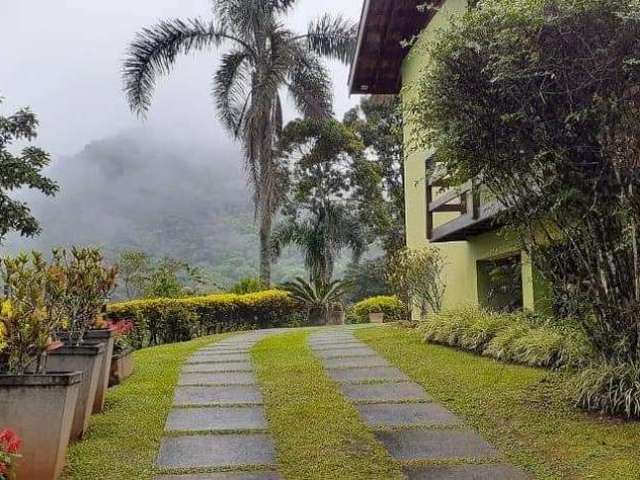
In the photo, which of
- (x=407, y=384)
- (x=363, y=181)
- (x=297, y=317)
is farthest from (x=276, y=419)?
(x=363, y=181)

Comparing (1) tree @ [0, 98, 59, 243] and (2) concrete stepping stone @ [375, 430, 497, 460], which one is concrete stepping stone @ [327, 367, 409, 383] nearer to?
(2) concrete stepping stone @ [375, 430, 497, 460]

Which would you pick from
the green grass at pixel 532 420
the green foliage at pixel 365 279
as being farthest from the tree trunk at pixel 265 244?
the green grass at pixel 532 420

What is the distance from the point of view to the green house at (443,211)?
916cm

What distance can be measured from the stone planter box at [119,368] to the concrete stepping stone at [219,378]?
60 centimetres

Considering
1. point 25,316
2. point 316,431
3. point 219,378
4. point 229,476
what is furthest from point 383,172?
point 25,316

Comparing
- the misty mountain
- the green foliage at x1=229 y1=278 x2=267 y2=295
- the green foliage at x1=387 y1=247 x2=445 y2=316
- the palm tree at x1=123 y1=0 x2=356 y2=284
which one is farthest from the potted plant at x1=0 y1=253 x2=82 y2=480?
the misty mountain

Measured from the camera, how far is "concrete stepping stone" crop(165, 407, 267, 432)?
4.66 meters

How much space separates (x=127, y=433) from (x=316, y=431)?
133cm

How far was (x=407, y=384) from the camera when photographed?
20.2ft

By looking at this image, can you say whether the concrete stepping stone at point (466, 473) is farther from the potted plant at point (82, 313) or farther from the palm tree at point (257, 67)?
the palm tree at point (257, 67)

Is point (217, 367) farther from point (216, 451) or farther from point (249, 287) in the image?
point (249, 287)

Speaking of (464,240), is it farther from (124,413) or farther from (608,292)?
(124,413)

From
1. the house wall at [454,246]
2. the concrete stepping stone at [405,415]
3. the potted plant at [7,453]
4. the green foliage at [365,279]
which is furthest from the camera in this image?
the green foliage at [365,279]

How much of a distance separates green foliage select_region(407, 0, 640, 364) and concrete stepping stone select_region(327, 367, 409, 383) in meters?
2.00
